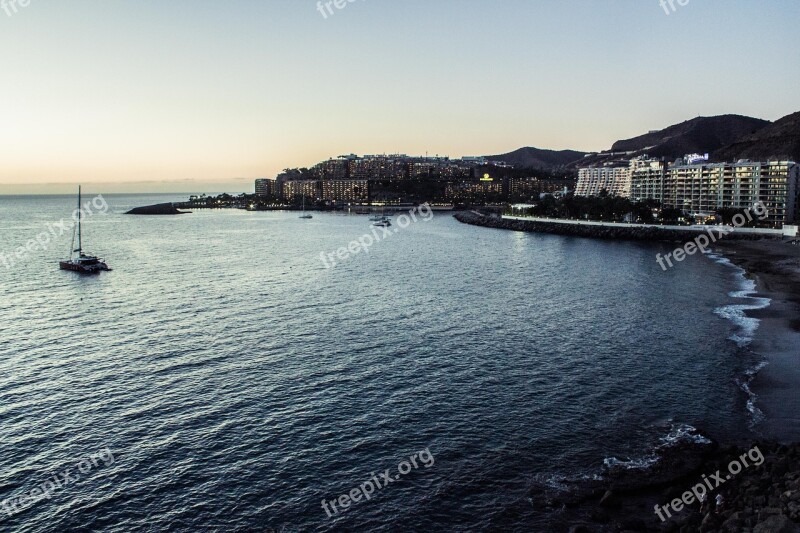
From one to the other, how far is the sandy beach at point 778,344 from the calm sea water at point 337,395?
3.50 feet

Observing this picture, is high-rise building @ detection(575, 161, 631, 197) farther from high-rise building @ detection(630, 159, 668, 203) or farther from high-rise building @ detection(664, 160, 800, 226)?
high-rise building @ detection(664, 160, 800, 226)

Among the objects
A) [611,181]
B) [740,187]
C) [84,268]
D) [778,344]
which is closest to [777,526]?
[778,344]

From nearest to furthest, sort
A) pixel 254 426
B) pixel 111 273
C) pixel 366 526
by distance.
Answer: pixel 366 526, pixel 254 426, pixel 111 273

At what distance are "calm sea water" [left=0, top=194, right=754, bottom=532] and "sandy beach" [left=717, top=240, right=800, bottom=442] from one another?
1066 millimetres

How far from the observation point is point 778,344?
29406mm

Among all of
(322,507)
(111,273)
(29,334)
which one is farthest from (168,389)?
(111,273)

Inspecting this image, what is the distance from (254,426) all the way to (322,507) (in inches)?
226

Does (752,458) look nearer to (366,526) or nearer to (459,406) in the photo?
(459,406)

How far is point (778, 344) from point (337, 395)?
76.3 ft

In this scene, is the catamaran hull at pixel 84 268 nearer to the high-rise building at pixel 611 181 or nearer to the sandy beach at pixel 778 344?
the sandy beach at pixel 778 344

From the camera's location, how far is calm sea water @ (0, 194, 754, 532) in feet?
52.5

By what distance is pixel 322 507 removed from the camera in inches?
612

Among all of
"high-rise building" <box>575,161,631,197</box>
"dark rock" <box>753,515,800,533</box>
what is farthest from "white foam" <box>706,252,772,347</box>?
"high-rise building" <box>575,161,631,197</box>

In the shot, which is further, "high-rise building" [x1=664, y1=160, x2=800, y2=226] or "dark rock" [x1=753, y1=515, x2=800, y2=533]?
"high-rise building" [x1=664, y1=160, x2=800, y2=226]
